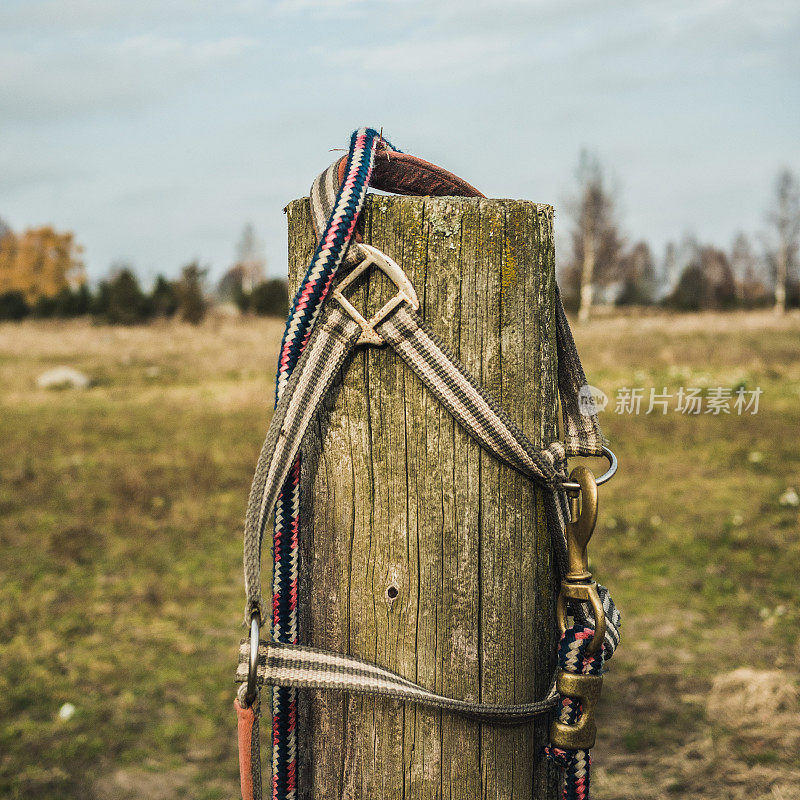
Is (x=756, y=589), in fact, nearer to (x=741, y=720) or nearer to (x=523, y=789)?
(x=741, y=720)

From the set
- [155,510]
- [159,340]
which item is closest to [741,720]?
[155,510]

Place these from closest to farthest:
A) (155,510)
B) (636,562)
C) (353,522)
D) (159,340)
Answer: (353,522) < (636,562) < (155,510) < (159,340)

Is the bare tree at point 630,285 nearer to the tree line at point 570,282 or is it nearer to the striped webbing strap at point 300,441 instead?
the tree line at point 570,282

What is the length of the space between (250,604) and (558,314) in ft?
3.31

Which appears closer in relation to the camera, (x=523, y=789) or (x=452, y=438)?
(x=452, y=438)

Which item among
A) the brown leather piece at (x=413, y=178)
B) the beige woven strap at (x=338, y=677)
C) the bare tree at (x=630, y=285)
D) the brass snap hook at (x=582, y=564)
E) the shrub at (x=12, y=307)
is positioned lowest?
the beige woven strap at (x=338, y=677)

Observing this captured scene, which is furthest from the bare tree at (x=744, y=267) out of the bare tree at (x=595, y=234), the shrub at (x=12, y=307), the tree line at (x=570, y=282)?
the shrub at (x=12, y=307)

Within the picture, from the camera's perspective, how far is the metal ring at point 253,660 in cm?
150

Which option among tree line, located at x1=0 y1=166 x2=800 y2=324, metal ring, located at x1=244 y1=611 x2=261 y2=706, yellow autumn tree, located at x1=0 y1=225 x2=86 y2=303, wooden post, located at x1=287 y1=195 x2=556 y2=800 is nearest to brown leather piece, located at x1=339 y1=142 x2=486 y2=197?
wooden post, located at x1=287 y1=195 x2=556 y2=800

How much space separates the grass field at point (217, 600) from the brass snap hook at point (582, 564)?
2.76 m

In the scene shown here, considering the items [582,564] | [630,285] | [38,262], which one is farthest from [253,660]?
[38,262]

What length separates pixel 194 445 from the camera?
1138cm

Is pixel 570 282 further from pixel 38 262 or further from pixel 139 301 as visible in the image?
pixel 38 262

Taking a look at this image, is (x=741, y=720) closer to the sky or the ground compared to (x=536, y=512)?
closer to the ground
